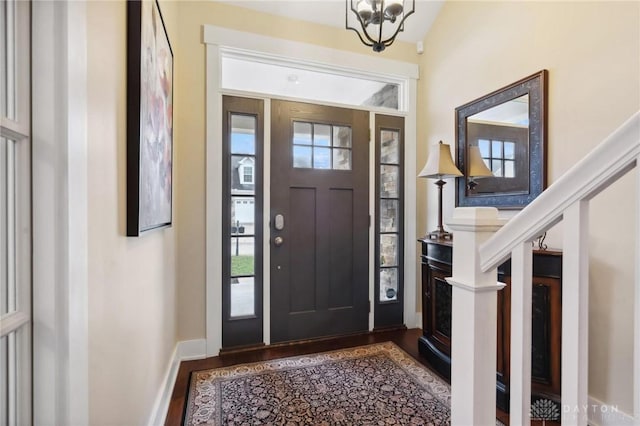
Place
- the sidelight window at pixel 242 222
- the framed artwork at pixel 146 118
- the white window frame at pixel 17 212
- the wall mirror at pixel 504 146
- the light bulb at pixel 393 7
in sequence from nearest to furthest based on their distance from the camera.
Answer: the white window frame at pixel 17 212 < the framed artwork at pixel 146 118 < the light bulb at pixel 393 7 < the wall mirror at pixel 504 146 < the sidelight window at pixel 242 222

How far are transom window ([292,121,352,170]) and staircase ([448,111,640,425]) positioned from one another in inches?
75.0

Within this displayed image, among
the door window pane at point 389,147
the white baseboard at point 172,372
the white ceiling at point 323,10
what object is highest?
the white ceiling at point 323,10

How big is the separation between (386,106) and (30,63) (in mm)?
2771

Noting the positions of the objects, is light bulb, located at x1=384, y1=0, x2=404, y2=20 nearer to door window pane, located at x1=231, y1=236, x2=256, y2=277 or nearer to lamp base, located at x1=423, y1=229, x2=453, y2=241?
lamp base, located at x1=423, y1=229, x2=453, y2=241

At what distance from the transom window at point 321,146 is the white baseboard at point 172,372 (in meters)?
1.62

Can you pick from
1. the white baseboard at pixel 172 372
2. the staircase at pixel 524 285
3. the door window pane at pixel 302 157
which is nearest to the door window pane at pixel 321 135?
the door window pane at pixel 302 157

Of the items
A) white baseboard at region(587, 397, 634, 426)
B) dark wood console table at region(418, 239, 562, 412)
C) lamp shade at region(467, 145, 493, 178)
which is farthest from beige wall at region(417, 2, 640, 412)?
lamp shade at region(467, 145, 493, 178)

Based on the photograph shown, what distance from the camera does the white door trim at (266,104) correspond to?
2471mm

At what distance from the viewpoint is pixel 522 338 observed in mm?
761

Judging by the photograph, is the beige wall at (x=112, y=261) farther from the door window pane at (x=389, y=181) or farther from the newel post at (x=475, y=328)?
the door window pane at (x=389, y=181)

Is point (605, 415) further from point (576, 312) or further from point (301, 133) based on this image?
point (301, 133)

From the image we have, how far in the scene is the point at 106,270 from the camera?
38.7 inches

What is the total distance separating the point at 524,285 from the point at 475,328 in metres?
0.18

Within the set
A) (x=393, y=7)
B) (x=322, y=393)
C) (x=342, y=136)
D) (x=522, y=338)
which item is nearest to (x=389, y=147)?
(x=342, y=136)
